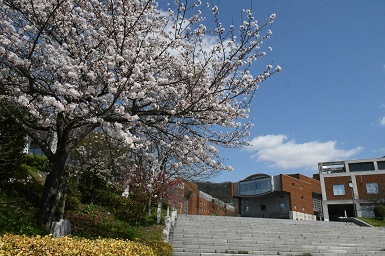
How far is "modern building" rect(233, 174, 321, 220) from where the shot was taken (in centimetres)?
5556

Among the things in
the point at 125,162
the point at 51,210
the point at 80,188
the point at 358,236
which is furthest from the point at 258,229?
the point at 51,210

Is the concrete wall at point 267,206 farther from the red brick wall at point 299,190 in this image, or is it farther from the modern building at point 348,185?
the modern building at point 348,185

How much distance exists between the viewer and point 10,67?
26.5 ft

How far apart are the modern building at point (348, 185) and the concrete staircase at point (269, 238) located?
103 ft

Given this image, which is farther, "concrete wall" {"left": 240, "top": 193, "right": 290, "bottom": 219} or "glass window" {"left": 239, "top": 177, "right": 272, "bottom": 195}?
"glass window" {"left": 239, "top": 177, "right": 272, "bottom": 195}

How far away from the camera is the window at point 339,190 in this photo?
50062mm

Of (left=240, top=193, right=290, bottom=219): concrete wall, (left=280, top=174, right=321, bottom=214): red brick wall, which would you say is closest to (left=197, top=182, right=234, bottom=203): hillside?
(left=240, top=193, right=290, bottom=219): concrete wall

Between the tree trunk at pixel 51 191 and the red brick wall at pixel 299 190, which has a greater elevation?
the red brick wall at pixel 299 190

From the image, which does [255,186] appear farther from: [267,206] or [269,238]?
[269,238]

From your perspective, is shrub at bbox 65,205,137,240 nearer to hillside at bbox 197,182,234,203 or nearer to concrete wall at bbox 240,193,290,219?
concrete wall at bbox 240,193,290,219

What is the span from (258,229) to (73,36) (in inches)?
552

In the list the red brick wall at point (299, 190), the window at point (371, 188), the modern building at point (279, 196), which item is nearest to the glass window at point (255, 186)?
the modern building at point (279, 196)

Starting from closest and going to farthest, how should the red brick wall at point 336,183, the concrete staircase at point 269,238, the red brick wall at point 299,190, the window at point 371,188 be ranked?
the concrete staircase at point 269,238 → the window at point 371,188 → the red brick wall at point 336,183 → the red brick wall at point 299,190

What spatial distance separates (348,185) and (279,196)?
41.3ft
